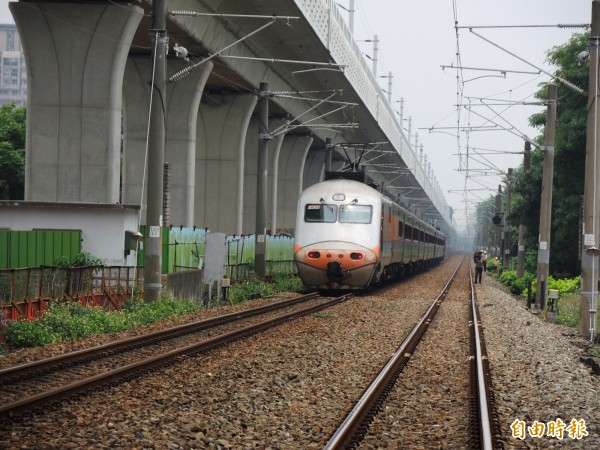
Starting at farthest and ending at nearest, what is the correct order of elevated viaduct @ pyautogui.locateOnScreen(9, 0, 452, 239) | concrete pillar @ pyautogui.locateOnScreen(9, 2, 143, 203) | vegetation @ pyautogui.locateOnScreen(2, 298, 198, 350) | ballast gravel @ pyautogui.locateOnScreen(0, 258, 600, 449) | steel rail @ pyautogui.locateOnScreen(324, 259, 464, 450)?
elevated viaduct @ pyautogui.locateOnScreen(9, 0, 452, 239) < concrete pillar @ pyautogui.locateOnScreen(9, 2, 143, 203) < vegetation @ pyautogui.locateOnScreen(2, 298, 198, 350) < ballast gravel @ pyautogui.locateOnScreen(0, 258, 600, 449) < steel rail @ pyautogui.locateOnScreen(324, 259, 464, 450)

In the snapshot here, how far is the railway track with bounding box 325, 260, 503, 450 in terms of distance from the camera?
28.7 feet

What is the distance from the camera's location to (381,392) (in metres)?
11.5

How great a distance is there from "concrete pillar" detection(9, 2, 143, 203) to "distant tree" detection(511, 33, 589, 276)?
21.0 metres

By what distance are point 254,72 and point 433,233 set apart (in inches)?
1197

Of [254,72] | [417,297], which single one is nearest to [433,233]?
[254,72]

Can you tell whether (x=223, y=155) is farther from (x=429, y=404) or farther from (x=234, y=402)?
(x=234, y=402)

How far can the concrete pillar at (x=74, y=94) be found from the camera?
26.8m

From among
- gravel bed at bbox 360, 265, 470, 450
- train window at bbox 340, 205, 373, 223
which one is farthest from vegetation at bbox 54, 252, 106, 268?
gravel bed at bbox 360, 265, 470, 450

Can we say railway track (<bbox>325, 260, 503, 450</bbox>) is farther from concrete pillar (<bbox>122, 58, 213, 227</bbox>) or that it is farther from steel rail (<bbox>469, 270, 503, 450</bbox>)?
concrete pillar (<bbox>122, 58, 213, 227</bbox>)

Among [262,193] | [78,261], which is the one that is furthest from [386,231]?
[78,261]

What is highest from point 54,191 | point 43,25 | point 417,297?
point 43,25

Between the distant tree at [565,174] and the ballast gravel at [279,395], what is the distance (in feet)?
74.2

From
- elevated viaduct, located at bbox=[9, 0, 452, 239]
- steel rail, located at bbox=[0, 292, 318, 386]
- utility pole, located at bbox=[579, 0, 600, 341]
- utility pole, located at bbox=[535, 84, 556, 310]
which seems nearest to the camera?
steel rail, located at bbox=[0, 292, 318, 386]

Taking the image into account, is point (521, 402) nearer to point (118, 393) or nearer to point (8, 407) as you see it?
point (118, 393)
